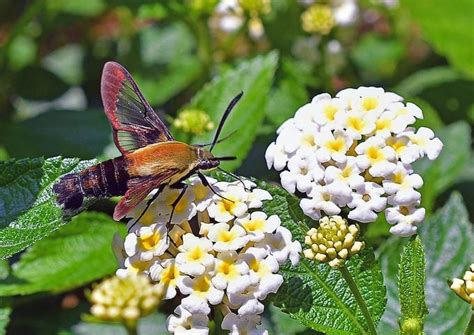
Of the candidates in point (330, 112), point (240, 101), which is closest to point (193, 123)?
point (240, 101)

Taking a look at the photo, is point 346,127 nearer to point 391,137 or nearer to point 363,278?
point 391,137

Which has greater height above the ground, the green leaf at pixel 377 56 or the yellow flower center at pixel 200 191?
the yellow flower center at pixel 200 191

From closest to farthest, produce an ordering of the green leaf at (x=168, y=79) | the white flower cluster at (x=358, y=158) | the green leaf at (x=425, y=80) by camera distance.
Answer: the white flower cluster at (x=358, y=158)
the green leaf at (x=168, y=79)
the green leaf at (x=425, y=80)

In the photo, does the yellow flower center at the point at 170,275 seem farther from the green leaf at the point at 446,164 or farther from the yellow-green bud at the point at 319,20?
the yellow-green bud at the point at 319,20

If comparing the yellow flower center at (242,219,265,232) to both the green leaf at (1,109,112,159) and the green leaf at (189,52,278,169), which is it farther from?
the green leaf at (1,109,112,159)

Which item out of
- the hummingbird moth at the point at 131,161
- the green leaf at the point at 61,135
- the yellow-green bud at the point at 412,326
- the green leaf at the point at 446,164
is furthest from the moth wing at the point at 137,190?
the green leaf at the point at 446,164

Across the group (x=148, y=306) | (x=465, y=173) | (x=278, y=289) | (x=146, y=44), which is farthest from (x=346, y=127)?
(x=146, y=44)

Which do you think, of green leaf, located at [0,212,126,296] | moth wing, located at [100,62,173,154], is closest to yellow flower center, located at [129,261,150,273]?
moth wing, located at [100,62,173,154]

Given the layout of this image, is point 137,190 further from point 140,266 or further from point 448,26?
point 448,26
